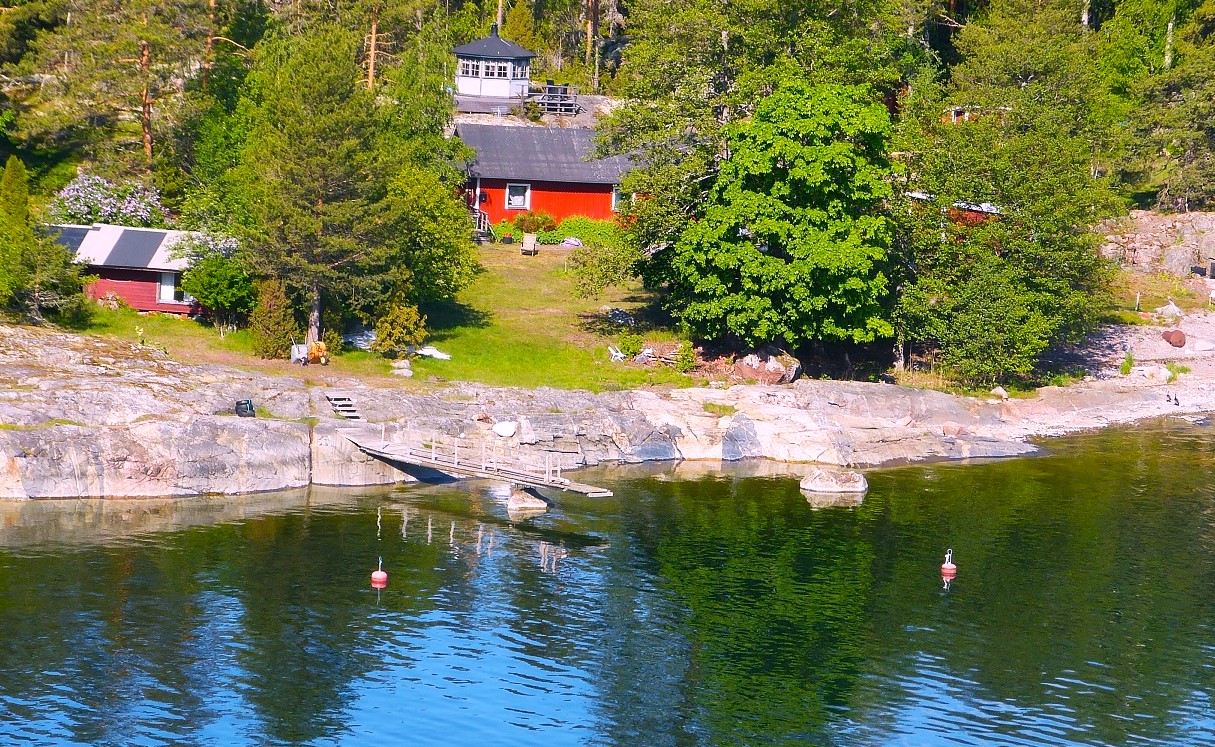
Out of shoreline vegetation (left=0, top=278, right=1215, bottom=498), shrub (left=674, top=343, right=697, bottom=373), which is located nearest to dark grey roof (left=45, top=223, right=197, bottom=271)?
shoreline vegetation (left=0, top=278, right=1215, bottom=498)

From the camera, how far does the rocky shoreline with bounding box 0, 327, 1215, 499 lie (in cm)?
5206

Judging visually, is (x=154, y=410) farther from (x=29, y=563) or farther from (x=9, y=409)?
(x=29, y=563)

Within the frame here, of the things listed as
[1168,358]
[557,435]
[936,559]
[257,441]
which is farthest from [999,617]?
[1168,358]

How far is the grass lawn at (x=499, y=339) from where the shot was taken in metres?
62.7

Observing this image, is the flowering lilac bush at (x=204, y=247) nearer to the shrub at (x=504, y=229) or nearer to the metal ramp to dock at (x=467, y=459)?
the metal ramp to dock at (x=467, y=459)

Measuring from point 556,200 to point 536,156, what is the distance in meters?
3.41

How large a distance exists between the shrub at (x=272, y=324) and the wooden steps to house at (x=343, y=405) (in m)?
5.86

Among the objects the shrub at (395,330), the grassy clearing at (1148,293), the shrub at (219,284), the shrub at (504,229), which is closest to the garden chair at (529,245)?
the shrub at (504,229)

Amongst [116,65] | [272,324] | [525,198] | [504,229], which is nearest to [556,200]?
[525,198]

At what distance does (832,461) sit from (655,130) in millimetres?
20679

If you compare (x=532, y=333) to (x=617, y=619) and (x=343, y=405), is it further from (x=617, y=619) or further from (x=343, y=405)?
(x=617, y=619)

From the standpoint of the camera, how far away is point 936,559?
161 feet

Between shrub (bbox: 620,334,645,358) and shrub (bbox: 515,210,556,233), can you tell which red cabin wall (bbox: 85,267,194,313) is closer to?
shrub (bbox: 620,334,645,358)

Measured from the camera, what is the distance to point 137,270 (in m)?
66.2
